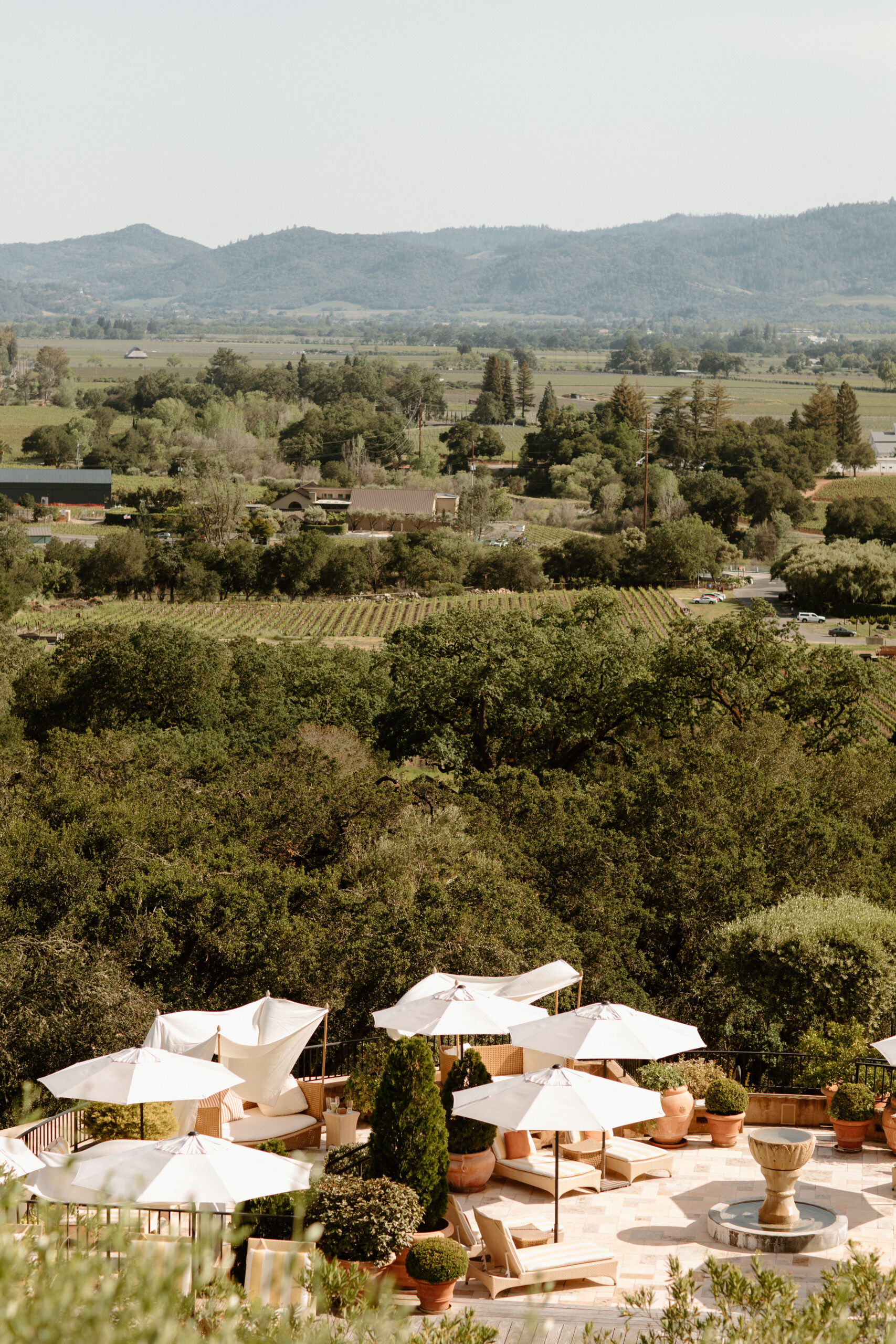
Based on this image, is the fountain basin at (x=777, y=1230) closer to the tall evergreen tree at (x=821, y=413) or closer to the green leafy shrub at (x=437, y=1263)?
the green leafy shrub at (x=437, y=1263)

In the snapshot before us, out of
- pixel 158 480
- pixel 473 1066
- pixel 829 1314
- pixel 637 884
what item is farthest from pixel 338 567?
pixel 829 1314

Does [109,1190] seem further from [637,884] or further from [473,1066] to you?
[637,884]

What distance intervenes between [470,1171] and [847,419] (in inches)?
7156

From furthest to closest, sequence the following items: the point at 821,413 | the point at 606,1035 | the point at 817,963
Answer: the point at 821,413
the point at 817,963
the point at 606,1035

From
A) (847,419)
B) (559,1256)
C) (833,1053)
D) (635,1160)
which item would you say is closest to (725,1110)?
(635,1160)

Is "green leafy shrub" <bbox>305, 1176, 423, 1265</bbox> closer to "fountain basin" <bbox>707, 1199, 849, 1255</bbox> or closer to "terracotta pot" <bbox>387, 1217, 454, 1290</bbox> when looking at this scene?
"terracotta pot" <bbox>387, 1217, 454, 1290</bbox>

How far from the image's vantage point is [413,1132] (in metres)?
12.7

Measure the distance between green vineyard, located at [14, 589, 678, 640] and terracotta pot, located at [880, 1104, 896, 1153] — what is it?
7229 centimetres

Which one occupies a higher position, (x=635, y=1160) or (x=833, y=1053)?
(x=833, y=1053)

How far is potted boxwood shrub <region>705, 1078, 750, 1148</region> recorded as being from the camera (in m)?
15.6

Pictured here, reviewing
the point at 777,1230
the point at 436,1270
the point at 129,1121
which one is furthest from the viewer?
the point at 129,1121

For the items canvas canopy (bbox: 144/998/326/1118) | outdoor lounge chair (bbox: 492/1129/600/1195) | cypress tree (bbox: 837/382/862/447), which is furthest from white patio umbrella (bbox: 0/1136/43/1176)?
cypress tree (bbox: 837/382/862/447)

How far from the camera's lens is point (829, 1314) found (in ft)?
24.5

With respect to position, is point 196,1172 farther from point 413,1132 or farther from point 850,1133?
point 850,1133
